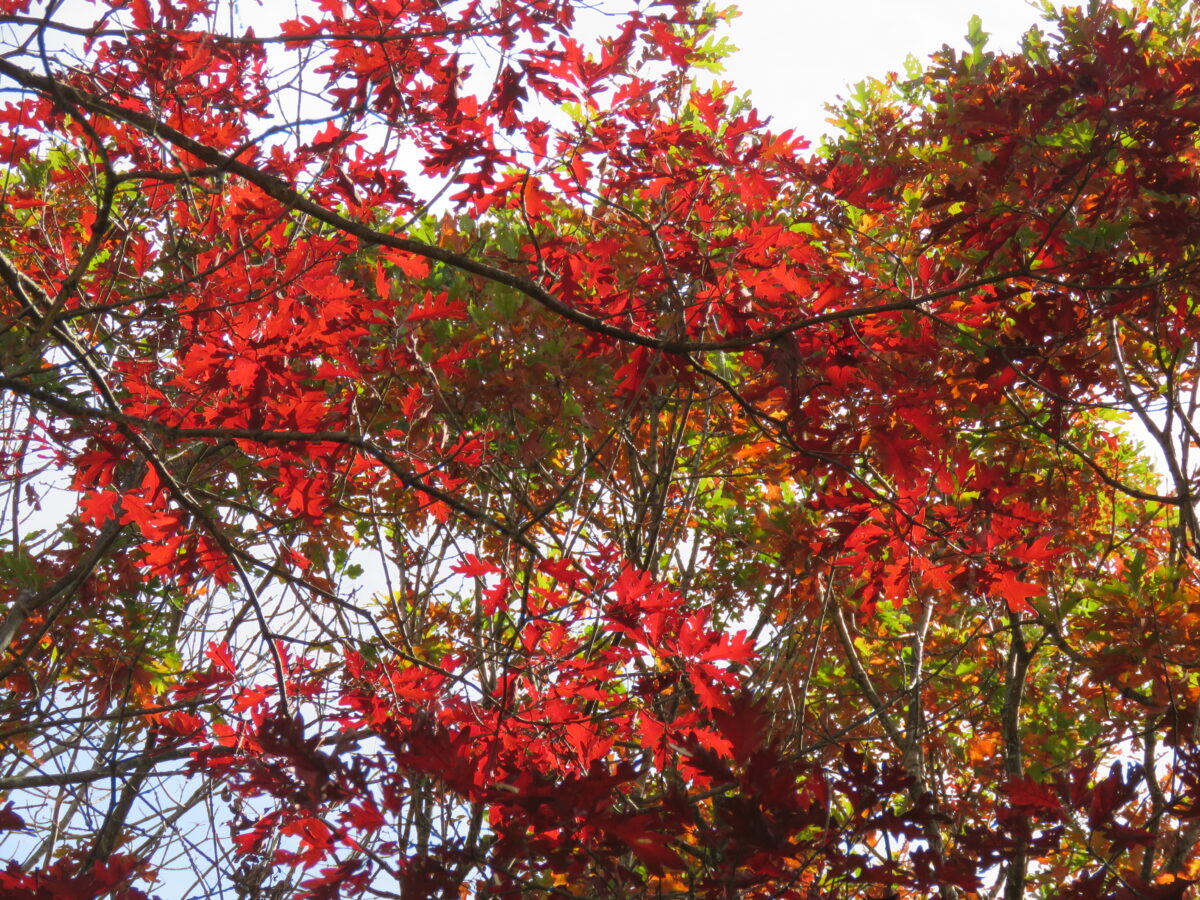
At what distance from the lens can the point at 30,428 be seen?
4.15 metres

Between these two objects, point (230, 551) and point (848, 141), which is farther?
point (848, 141)

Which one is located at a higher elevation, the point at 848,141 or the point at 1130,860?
the point at 848,141

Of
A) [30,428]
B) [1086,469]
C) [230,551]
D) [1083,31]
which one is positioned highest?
[1083,31]

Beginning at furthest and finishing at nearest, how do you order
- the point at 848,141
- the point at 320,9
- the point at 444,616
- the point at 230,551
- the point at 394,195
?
the point at 848,141 → the point at 444,616 → the point at 394,195 → the point at 320,9 → the point at 230,551

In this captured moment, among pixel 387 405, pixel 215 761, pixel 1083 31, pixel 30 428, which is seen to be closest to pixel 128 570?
pixel 30 428

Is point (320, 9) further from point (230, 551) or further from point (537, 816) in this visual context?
point (537, 816)

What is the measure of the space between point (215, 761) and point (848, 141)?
471 centimetres

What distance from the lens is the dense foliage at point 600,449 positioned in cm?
198

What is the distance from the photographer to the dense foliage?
77.9 inches

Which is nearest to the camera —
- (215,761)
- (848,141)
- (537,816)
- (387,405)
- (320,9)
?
(537,816)

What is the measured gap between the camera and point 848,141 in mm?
5223

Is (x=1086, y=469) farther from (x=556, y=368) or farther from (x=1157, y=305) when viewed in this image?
(x=556, y=368)

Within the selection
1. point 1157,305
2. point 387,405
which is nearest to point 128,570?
point 387,405

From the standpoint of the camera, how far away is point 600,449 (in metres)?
2.74
